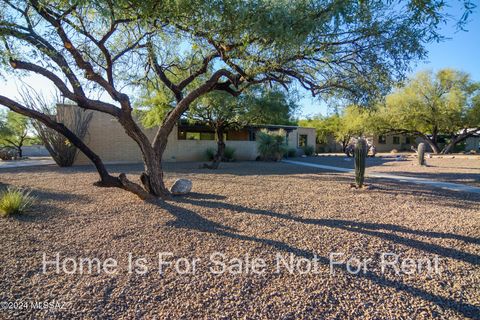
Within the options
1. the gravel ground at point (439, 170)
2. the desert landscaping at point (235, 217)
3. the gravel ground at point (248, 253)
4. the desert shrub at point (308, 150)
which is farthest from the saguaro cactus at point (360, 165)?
the desert shrub at point (308, 150)

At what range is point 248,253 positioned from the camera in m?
3.58

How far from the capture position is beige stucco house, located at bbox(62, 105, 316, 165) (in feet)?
59.2

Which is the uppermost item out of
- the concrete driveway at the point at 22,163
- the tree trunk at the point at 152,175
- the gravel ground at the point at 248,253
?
the tree trunk at the point at 152,175

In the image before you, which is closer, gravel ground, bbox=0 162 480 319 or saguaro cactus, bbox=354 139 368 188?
gravel ground, bbox=0 162 480 319

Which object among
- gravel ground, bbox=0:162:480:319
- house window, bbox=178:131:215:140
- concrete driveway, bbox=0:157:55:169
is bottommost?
gravel ground, bbox=0:162:480:319

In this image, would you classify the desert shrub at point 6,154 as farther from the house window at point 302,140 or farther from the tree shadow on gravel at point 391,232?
the house window at point 302,140

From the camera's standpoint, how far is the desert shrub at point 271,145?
20.3 meters

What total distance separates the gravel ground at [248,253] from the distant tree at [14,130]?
27.7 m

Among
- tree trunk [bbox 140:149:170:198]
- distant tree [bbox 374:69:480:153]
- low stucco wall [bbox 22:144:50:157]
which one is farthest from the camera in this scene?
low stucco wall [bbox 22:144:50:157]

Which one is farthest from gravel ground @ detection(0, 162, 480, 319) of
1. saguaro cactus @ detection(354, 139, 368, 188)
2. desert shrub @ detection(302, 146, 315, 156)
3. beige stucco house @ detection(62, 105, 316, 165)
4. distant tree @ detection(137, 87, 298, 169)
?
desert shrub @ detection(302, 146, 315, 156)

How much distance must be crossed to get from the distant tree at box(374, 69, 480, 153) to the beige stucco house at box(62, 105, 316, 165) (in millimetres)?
12390

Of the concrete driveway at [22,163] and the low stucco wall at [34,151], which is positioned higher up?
the low stucco wall at [34,151]

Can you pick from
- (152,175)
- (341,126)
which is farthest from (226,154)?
(341,126)

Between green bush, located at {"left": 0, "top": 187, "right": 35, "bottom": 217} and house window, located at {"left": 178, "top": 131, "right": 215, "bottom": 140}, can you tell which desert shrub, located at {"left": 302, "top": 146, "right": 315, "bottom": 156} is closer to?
house window, located at {"left": 178, "top": 131, "right": 215, "bottom": 140}
